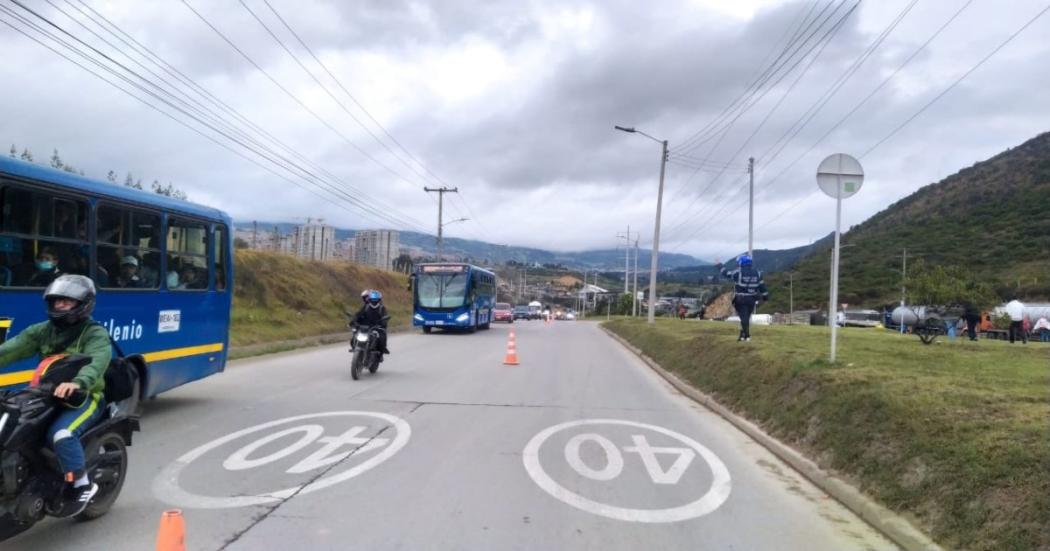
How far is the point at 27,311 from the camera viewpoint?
23.5 feet

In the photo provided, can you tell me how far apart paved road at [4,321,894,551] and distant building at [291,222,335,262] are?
42306 mm

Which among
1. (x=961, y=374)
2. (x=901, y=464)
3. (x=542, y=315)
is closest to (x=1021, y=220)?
(x=542, y=315)

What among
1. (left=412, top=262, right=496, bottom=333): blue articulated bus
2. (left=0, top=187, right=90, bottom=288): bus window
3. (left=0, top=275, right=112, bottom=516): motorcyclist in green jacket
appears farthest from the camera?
(left=412, top=262, right=496, bottom=333): blue articulated bus

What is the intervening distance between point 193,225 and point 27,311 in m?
3.13

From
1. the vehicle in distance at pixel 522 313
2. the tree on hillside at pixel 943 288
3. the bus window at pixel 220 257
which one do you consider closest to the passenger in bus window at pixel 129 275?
the bus window at pixel 220 257

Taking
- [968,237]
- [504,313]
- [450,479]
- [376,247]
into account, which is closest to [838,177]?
[450,479]

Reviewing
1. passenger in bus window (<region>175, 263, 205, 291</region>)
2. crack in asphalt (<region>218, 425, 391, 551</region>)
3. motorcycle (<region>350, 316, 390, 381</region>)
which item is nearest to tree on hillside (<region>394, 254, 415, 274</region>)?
motorcycle (<region>350, 316, 390, 381</region>)

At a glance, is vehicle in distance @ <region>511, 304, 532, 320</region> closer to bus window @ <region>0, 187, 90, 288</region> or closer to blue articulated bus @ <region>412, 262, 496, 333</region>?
blue articulated bus @ <region>412, 262, 496, 333</region>

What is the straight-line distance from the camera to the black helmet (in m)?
4.70

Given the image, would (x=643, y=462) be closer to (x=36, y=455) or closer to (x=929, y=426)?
(x=929, y=426)

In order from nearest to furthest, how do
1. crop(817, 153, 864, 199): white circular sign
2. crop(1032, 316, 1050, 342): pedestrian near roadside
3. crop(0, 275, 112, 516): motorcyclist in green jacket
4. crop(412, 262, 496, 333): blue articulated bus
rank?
1. crop(0, 275, 112, 516): motorcyclist in green jacket
2. crop(817, 153, 864, 199): white circular sign
3. crop(1032, 316, 1050, 342): pedestrian near roadside
4. crop(412, 262, 496, 333): blue articulated bus

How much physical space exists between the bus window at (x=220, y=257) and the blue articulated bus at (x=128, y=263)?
2 centimetres

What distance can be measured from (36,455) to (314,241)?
49.1 metres

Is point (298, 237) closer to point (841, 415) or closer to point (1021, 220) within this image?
point (841, 415)
